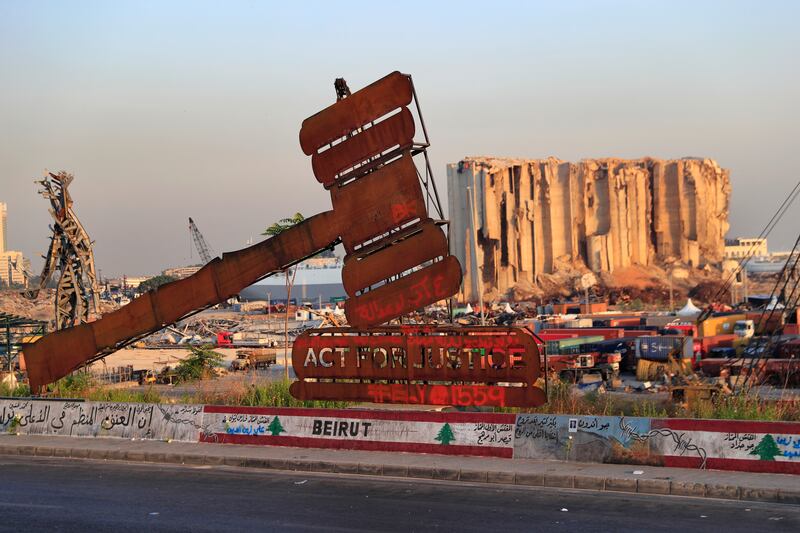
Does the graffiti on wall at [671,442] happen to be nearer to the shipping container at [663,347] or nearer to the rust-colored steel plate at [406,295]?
the rust-colored steel plate at [406,295]

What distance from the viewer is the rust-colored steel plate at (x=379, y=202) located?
20.1 metres

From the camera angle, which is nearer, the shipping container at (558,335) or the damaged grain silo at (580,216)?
the shipping container at (558,335)

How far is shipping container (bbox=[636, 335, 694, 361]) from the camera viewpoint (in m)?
46.2

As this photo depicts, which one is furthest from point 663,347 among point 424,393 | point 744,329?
point 424,393

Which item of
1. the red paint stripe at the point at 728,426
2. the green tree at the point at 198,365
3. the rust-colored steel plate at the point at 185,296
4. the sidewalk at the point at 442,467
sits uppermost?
the rust-colored steel plate at the point at 185,296

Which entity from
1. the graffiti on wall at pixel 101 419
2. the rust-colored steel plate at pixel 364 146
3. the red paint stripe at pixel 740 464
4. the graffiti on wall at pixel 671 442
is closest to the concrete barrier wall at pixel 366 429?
the graffiti on wall at pixel 101 419

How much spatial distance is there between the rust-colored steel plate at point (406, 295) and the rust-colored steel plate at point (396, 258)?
0.94ft

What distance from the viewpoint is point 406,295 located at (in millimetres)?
19922

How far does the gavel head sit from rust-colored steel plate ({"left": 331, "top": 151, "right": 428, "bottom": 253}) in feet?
0.07

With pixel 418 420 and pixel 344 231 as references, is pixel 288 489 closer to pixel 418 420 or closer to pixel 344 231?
pixel 418 420

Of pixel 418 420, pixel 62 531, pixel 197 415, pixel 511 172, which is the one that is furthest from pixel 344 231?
pixel 511 172

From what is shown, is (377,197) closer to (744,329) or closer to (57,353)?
(57,353)

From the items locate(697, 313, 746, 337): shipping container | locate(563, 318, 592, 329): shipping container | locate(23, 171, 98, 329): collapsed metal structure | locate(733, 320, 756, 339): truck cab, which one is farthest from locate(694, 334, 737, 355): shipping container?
locate(23, 171, 98, 329): collapsed metal structure

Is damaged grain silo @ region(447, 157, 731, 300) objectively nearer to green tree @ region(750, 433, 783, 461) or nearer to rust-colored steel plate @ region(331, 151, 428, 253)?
rust-colored steel plate @ region(331, 151, 428, 253)
